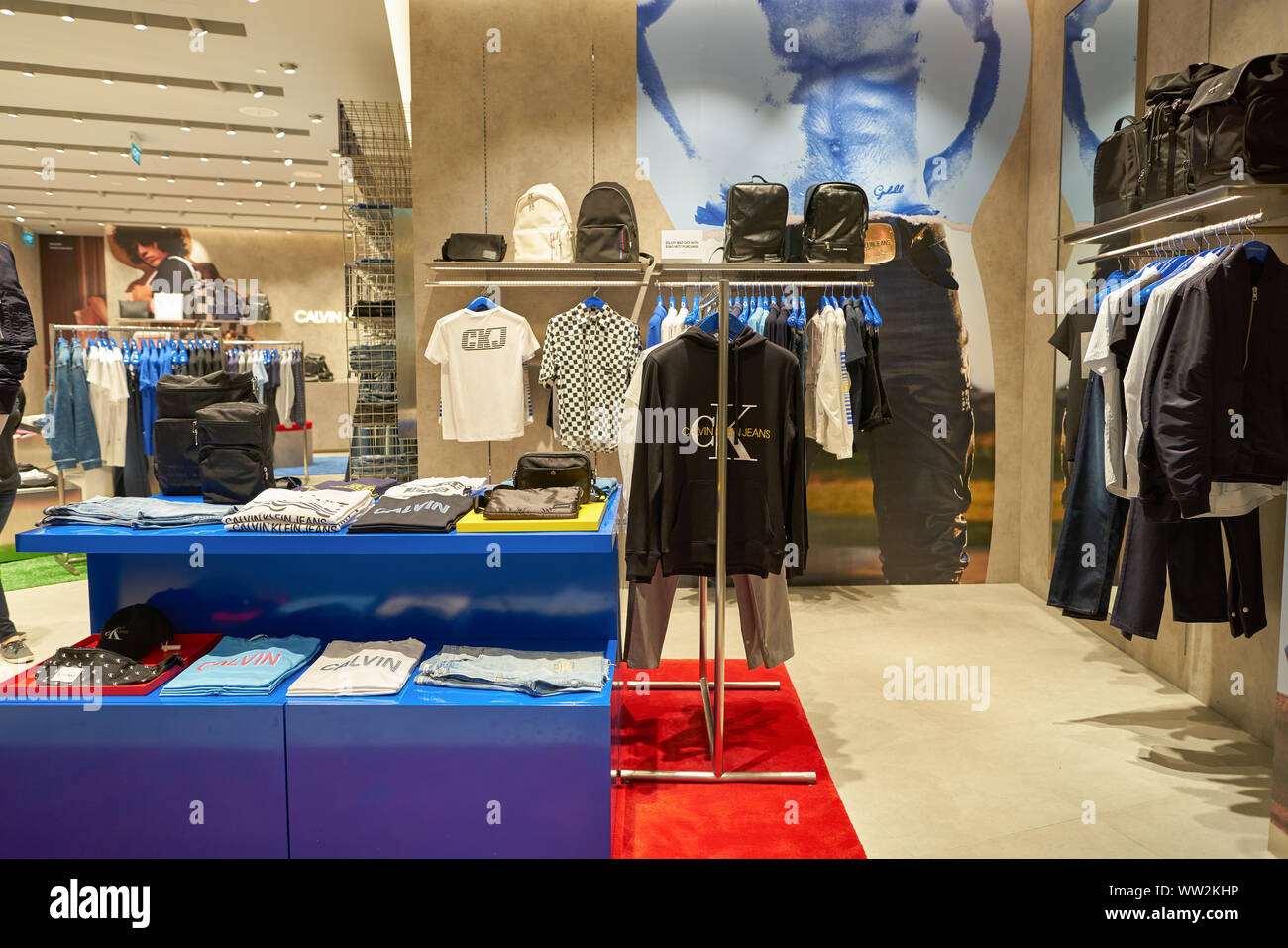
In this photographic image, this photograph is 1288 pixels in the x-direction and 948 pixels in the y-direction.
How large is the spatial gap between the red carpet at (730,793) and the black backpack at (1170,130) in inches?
100

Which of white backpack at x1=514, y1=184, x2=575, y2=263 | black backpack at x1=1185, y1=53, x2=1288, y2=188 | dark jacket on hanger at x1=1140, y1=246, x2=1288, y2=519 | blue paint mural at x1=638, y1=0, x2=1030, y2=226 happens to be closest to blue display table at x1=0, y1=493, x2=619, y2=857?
dark jacket on hanger at x1=1140, y1=246, x2=1288, y2=519

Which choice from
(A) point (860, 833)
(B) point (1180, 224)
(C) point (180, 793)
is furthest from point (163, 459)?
(B) point (1180, 224)

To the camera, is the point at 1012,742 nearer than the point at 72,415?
Yes

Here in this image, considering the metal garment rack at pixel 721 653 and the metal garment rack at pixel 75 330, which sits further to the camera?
the metal garment rack at pixel 75 330

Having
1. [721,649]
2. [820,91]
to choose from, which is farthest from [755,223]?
[721,649]

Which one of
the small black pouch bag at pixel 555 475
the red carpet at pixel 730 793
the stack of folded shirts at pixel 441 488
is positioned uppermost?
the small black pouch bag at pixel 555 475

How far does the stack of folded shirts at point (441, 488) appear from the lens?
2674mm

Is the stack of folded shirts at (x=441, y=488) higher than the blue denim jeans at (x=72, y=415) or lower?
lower

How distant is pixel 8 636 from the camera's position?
430cm

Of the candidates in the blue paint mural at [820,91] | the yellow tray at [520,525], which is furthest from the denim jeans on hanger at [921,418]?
the yellow tray at [520,525]

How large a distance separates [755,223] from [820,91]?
120cm


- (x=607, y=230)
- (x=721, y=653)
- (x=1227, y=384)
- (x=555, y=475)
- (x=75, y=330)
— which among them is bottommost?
(x=721, y=653)

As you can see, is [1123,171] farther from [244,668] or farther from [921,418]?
[244,668]

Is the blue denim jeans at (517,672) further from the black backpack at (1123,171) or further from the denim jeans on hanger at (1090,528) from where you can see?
the black backpack at (1123,171)
